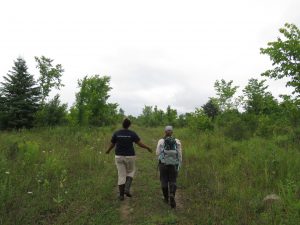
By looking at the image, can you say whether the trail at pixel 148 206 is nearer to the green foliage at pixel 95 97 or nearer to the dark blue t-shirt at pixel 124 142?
the dark blue t-shirt at pixel 124 142

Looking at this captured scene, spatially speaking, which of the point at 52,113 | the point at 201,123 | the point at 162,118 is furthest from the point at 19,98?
the point at 162,118

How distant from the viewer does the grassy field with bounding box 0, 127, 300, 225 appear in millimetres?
6785

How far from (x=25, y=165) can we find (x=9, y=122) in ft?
81.1

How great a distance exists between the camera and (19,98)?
109 feet

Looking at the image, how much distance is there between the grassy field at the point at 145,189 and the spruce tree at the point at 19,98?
21.4 meters

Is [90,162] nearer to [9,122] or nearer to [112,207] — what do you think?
[112,207]

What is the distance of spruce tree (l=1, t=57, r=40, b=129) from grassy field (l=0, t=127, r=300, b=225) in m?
21.4

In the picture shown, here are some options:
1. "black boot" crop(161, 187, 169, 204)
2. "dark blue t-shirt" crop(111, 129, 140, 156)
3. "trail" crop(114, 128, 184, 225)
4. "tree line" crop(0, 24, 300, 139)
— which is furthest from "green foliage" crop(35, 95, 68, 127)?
"black boot" crop(161, 187, 169, 204)

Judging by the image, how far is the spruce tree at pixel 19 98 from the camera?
106 ft

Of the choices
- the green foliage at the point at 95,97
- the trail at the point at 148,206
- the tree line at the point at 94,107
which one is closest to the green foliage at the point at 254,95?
the tree line at the point at 94,107

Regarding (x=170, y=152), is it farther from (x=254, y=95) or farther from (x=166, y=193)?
(x=254, y=95)

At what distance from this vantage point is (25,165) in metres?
9.86

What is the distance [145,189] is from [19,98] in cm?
2810

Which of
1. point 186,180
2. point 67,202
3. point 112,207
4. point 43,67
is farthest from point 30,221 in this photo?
point 43,67
